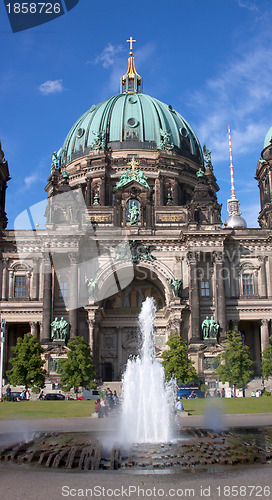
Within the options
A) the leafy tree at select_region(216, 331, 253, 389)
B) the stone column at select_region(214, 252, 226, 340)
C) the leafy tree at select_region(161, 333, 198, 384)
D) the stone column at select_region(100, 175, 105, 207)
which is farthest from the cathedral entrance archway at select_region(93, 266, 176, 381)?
the leafy tree at select_region(216, 331, 253, 389)

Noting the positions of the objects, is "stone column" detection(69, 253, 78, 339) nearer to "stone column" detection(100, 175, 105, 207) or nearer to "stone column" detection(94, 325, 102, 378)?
"stone column" detection(94, 325, 102, 378)

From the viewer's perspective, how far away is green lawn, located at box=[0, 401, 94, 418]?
106 ft

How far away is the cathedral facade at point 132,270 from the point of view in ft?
193

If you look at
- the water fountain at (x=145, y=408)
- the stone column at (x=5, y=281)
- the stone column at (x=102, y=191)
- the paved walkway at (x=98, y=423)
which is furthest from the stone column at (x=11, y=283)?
the water fountain at (x=145, y=408)

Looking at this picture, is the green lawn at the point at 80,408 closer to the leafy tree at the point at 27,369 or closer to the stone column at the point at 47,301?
the leafy tree at the point at 27,369

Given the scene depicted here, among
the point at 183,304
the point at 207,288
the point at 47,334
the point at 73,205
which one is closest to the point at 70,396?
the point at 47,334

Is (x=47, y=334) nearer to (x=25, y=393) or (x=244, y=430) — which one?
(x=25, y=393)

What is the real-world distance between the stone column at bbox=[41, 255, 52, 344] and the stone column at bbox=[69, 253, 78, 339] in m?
2.18

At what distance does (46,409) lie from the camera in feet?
115

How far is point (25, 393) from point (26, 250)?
20.2 m

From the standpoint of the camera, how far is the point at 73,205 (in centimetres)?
6531

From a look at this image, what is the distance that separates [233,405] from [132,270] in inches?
1156

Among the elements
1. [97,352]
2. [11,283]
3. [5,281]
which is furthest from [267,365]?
[5,281]

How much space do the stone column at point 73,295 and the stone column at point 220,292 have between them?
1461 cm
